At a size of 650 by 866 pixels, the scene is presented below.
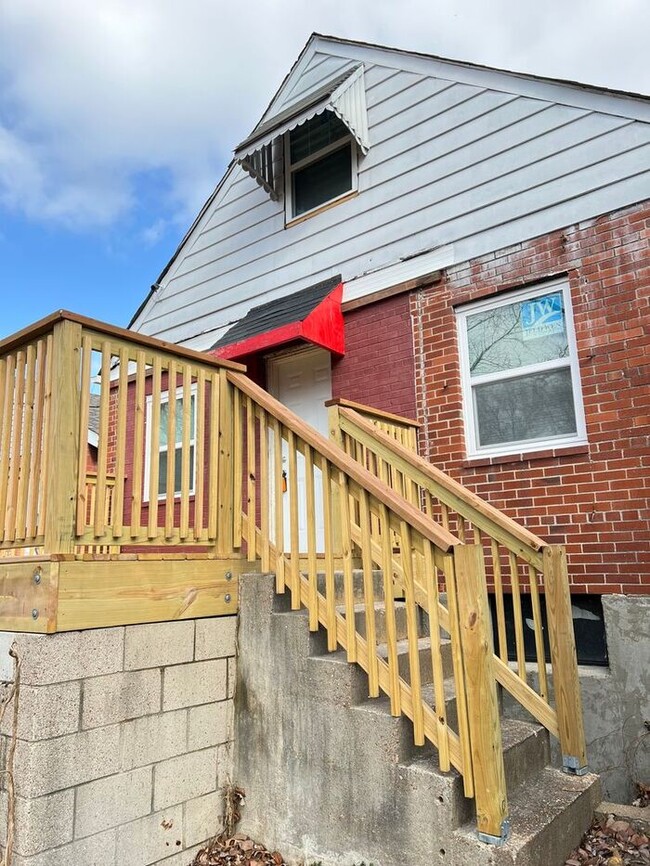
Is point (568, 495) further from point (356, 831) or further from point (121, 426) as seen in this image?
point (121, 426)

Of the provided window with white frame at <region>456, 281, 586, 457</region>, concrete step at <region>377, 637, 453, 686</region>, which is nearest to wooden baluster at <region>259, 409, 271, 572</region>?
concrete step at <region>377, 637, 453, 686</region>

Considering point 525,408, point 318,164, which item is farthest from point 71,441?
point 318,164

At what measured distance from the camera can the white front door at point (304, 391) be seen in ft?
19.8

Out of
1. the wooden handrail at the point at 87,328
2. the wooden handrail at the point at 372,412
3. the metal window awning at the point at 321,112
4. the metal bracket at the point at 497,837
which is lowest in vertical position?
the metal bracket at the point at 497,837

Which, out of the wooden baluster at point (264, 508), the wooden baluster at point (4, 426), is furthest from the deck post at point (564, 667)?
the wooden baluster at point (4, 426)

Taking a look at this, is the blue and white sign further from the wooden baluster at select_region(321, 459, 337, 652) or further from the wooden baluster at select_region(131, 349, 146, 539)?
the wooden baluster at select_region(131, 349, 146, 539)

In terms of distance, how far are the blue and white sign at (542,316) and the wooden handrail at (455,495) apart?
5.70 ft

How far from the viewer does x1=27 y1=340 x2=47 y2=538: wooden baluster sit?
284 cm

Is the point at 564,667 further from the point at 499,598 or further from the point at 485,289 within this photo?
the point at 485,289

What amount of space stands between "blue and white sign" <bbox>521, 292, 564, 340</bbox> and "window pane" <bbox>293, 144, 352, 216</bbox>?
2.53 metres

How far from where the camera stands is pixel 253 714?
A: 3.23m

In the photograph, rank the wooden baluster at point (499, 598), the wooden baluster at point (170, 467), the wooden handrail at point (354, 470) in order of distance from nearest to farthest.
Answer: the wooden handrail at point (354, 470) → the wooden baluster at point (170, 467) → the wooden baluster at point (499, 598)

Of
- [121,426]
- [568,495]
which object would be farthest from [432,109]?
[121,426]

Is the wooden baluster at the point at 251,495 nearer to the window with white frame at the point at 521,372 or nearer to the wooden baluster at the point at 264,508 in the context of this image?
the wooden baluster at the point at 264,508
